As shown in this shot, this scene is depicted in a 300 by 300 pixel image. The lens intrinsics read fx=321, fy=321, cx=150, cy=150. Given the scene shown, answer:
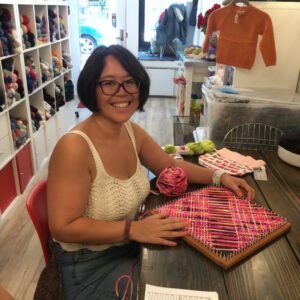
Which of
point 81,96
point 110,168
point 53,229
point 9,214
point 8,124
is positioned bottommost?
point 9,214

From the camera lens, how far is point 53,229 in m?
0.98

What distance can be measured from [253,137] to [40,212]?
3.99 feet

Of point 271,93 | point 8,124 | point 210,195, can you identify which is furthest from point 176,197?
point 8,124

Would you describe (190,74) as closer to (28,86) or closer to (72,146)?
(28,86)

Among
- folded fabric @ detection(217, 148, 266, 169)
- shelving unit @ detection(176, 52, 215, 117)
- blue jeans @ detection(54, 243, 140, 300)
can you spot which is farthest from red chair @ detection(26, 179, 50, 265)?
shelving unit @ detection(176, 52, 215, 117)

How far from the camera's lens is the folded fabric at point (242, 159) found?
4.74ft

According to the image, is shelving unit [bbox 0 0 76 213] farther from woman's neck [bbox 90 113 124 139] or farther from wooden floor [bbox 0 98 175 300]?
woman's neck [bbox 90 113 124 139]

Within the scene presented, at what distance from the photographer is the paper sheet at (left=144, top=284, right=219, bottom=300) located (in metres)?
0.74

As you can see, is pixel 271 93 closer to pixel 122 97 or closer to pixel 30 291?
pixel 122 97

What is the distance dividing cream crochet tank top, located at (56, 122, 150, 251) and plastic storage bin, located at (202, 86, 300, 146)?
865 mm

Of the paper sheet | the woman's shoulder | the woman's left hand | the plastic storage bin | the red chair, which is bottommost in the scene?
the red chair

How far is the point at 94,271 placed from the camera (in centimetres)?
109

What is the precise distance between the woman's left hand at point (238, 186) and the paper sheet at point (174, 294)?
1.56ft

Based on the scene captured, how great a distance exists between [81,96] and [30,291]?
1.21 meters
